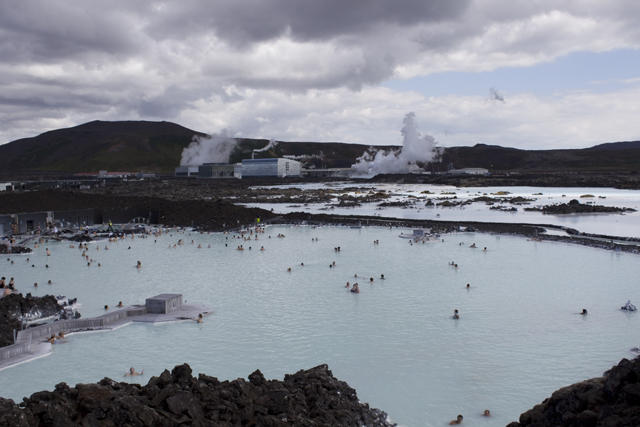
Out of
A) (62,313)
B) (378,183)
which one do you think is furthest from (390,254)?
(378,183)

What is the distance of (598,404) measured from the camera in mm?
7008

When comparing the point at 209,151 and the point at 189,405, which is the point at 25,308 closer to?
the point at 189,405

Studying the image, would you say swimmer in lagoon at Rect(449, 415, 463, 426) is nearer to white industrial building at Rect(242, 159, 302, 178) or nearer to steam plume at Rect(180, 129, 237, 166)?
white industrial building at Rect(242, 159, 302, 178)

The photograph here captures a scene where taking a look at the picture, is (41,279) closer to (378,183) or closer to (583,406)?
(583,406)

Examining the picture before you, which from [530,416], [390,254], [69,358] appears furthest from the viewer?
[390,254]

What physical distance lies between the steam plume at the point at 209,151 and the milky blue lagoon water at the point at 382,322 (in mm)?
116503

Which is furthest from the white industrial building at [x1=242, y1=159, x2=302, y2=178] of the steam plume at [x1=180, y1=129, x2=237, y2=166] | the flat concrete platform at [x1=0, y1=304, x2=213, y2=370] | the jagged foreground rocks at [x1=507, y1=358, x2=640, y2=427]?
the jagged foreground rocks at [x1=507, y1=358, x2=640, y2=427]

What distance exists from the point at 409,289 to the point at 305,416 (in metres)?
12.2

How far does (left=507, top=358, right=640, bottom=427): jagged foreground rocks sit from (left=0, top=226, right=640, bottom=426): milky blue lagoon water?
2277 millimetres

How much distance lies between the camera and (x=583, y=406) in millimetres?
7184

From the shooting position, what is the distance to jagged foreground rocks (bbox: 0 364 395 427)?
6.86 m

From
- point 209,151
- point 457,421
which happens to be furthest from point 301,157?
point 457,421

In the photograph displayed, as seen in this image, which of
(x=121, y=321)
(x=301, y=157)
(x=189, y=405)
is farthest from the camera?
(x=301, y=157)

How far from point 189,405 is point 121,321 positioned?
28.1 ft
